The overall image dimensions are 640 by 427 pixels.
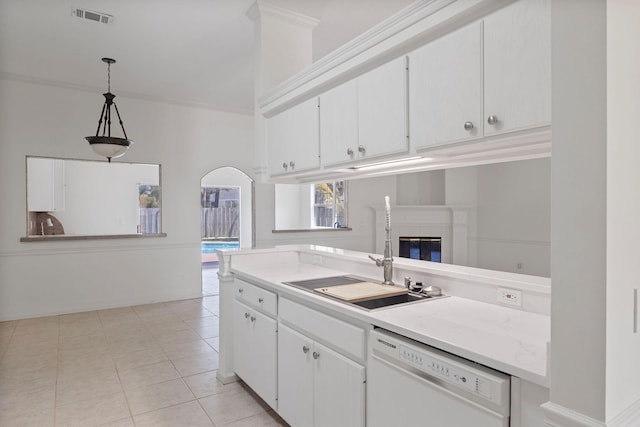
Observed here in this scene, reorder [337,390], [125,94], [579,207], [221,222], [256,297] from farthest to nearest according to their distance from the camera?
[221,222] < [125,94] < [256,297] < [337,390] < [579,207]

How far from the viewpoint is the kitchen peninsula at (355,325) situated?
1245 millimetres

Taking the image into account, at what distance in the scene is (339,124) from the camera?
235cm

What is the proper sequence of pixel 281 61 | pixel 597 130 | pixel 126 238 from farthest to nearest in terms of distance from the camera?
1. pixel 126 238
2. pixel 281 61
3. pixel 597 130

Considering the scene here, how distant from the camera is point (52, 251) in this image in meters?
5.00

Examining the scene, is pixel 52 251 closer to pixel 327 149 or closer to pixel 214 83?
pixel 214 83

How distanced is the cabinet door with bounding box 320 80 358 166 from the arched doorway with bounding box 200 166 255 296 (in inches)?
294

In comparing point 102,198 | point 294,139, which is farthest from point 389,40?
point 102,198

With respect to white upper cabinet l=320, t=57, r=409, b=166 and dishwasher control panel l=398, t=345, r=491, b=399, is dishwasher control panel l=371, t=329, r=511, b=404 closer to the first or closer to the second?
dishwasher control panel l=398, t=345, r=491, b=399

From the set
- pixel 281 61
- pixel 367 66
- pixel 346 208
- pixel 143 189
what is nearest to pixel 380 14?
pixel 281 61

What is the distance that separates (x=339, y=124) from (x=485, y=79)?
988mm

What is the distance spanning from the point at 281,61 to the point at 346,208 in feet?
13.2

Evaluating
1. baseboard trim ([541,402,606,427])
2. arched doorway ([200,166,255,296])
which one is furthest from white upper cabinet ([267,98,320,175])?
arched doorway ([200,166,255,296])

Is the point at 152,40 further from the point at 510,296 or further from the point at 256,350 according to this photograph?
the point at 510,296
